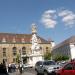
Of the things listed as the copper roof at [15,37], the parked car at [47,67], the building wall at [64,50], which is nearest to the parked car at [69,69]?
the parked car at [47,67]

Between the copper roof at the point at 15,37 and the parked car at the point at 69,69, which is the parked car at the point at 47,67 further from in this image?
the copper roof at the point at 15,37

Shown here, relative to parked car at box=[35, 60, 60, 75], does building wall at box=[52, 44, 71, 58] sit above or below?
above

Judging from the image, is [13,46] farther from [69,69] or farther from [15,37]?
[69,69]

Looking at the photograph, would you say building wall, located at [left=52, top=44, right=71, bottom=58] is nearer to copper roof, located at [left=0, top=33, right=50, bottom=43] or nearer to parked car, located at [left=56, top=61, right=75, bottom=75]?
copper roof, located at [left=0, top=33, right=50, bottom=43]

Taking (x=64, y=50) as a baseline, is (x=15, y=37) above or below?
above

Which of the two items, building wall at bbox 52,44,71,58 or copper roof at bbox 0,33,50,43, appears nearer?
copper roof at bbox 0,33,50,43

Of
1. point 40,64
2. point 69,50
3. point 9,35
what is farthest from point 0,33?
point 40,64

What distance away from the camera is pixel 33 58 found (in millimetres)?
61562

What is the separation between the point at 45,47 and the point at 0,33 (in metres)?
18.4

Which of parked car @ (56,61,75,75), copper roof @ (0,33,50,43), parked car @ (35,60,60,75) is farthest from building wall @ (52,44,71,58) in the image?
parked car @ (56,61,75,75)

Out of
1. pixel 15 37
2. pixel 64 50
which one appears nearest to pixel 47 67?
pixel 15 37

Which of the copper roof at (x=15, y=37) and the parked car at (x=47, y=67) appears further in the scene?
the copper roof at (x=15, y=37)

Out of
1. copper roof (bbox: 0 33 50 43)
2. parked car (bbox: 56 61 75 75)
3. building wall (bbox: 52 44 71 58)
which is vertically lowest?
parked car (bbox: 56 61 75 75)

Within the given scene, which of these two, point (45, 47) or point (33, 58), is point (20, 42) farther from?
point (33, 58)
